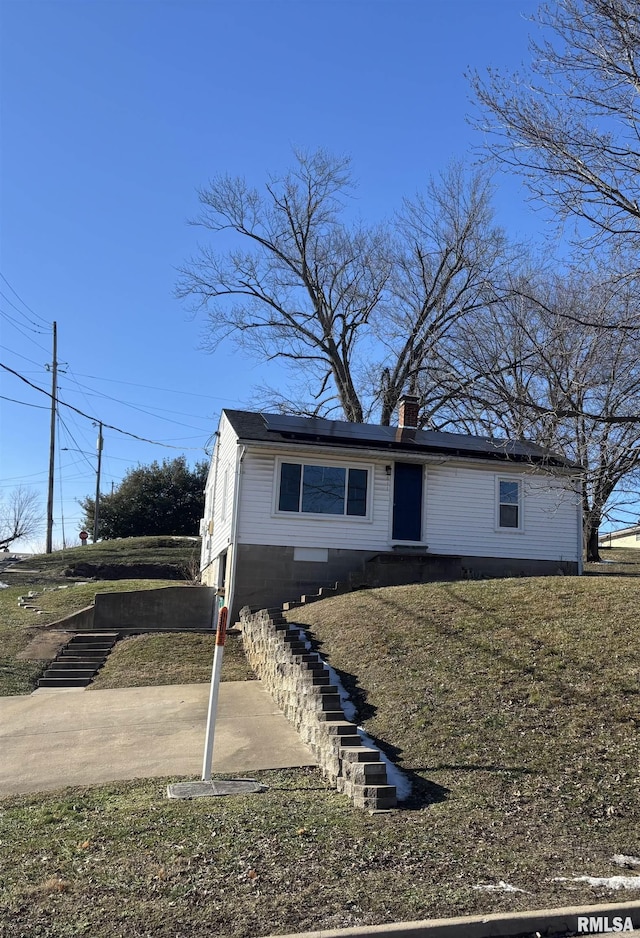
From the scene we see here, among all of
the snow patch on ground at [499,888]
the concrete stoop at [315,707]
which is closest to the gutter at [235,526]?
the concrete stoop at [315,707]

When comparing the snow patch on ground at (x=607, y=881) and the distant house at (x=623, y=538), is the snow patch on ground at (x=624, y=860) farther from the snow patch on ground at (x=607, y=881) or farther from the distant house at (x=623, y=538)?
the distant house at (x=623, y=538)

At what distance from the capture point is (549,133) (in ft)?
33.6

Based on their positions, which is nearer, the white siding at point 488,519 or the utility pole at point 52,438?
the white siding at point 488,519

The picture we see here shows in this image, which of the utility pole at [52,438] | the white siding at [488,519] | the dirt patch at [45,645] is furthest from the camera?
the utility pole at [52,438]

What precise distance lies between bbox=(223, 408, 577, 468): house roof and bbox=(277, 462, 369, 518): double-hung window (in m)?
0.64

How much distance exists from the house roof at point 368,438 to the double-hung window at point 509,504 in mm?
667

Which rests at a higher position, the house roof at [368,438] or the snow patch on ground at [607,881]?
the house roof at [368,438]

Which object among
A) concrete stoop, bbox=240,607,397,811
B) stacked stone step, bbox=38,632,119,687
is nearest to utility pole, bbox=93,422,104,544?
stacked stone step, bbox=38,632,119,687

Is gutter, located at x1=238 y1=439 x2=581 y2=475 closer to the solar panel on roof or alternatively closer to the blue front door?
the solar panel on roof

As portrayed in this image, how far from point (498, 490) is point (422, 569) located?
10.00 feet

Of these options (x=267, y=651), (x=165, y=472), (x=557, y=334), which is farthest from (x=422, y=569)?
(x=165, y=472)

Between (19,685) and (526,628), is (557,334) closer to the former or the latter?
(526,628)

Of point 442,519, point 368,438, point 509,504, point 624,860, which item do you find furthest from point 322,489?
point 624,860

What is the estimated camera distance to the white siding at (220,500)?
17.6 metres
